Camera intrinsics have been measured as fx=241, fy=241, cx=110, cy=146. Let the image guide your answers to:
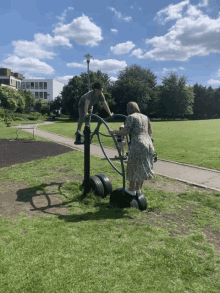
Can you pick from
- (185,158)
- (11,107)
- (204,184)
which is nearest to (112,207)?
(204,184)

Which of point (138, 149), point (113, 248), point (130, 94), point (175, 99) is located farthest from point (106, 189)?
point (175, 99)

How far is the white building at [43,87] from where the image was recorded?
102 meters

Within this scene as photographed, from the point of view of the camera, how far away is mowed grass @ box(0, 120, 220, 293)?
253cm

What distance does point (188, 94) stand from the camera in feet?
198

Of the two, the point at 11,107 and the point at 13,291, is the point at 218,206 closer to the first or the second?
the point at 13,291

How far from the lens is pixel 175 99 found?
2335 inches

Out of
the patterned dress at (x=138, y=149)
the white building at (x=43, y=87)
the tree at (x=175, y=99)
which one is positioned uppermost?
the white building at (x=43, y=87)

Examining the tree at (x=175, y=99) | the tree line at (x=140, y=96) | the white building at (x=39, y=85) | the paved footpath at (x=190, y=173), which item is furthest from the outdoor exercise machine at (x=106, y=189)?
the white building at (x=39, y=85)

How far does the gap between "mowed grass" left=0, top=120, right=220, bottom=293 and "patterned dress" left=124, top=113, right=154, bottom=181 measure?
753 millimetres

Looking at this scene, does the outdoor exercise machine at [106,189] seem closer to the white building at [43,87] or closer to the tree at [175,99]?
the tree at [175,99]

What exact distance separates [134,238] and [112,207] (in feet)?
4.13

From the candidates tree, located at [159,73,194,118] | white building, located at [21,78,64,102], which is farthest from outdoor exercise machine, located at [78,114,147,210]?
white building, located at [21,78,64,102]

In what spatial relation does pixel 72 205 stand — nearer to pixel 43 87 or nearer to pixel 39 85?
pixel 43 87

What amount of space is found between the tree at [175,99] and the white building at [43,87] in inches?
2185
